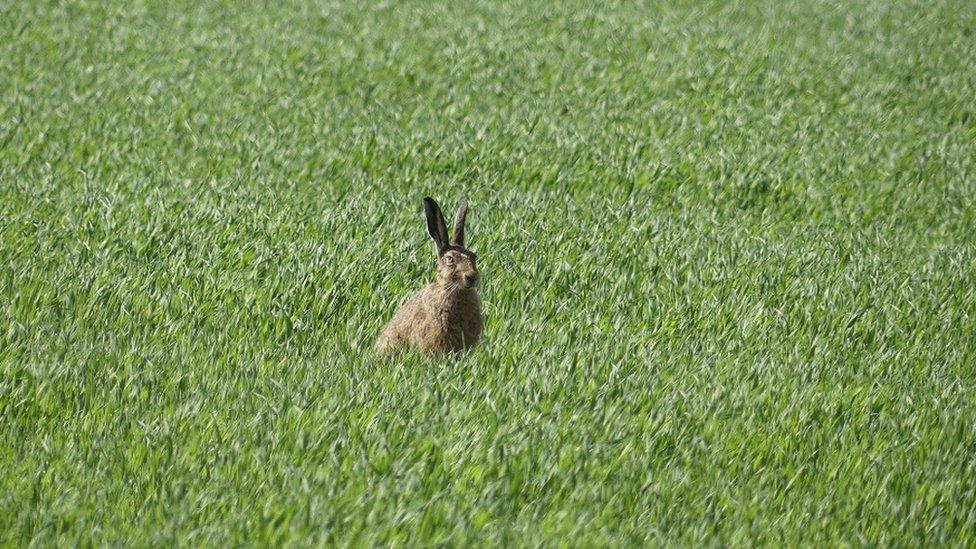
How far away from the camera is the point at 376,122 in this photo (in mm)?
10242

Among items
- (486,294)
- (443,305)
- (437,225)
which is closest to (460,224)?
(437,225)

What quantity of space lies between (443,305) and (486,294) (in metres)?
1.17

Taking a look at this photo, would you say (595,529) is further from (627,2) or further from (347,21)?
(627,2)

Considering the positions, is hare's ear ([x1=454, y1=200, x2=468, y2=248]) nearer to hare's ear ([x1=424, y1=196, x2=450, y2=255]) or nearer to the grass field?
hare's ear ([x1=424, y1=196, x2=450, y2=255])

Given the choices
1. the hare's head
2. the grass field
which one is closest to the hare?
the hare's head

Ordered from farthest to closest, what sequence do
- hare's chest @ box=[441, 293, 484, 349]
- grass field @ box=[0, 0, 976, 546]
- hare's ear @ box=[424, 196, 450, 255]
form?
1. hare's chest @ box=[441, 293, 484, 349]
2. hare's ear @ box=[424, 196, 450, 255]
3. grass field @ box=[0, 0, 976, 546]

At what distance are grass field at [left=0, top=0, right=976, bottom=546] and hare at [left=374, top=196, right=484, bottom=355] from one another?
0.38 ft

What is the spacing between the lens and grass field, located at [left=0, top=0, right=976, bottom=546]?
13.9ft

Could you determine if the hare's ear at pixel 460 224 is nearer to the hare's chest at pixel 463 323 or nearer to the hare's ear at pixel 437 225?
the hare's ear at pixel 437 225

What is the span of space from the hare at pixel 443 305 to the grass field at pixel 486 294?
0.12 meters

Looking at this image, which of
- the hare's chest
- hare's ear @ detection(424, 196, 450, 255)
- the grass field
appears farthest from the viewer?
the hare's chest

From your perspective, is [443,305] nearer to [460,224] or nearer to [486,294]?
[460,224]

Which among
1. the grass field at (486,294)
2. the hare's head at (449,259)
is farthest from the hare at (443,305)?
the grass field at (486,294)

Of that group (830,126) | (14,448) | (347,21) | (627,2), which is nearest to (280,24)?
(347,21)
